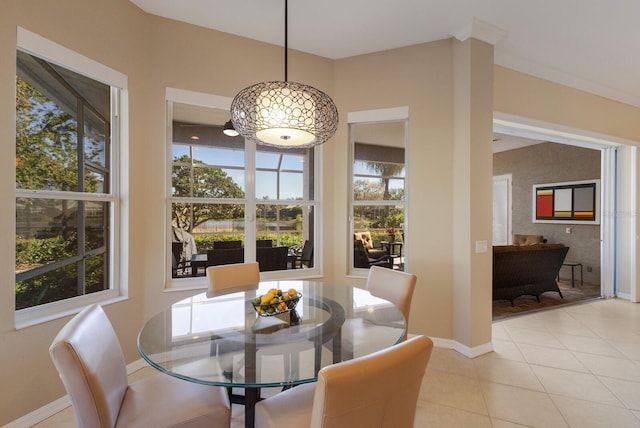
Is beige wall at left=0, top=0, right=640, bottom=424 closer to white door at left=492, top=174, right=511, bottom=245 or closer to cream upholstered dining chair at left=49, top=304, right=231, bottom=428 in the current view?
cream upholstered dining chair at left=49, top=304, right=231, bottom=428

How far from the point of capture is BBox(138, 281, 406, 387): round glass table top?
46.0 inches

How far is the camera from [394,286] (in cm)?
216

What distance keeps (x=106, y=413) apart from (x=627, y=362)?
3999mm

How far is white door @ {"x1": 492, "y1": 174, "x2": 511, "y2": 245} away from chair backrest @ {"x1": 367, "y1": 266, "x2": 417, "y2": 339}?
6.08 metres

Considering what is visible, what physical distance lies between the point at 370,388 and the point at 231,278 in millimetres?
1828

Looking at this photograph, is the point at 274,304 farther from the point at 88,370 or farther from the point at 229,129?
the point at 229,129

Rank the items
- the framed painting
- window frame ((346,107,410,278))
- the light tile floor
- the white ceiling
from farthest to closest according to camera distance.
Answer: the framed painting, window frame ((346,107,410,278)), the white ceiling, the light tile floor

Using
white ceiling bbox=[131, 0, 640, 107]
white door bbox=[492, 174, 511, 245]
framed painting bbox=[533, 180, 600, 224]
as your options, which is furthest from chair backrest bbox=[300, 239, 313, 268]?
white door bbox=[492, 174, 511, 245]

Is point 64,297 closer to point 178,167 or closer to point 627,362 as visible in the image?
point 178,167

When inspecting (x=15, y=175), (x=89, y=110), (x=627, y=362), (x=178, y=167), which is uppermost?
(x=89, y=110)

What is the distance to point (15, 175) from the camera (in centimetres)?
187

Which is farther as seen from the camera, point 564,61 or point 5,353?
point 564,61

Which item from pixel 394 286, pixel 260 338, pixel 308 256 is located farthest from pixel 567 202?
pixel 260 338

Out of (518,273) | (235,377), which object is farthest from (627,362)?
(235,377)
